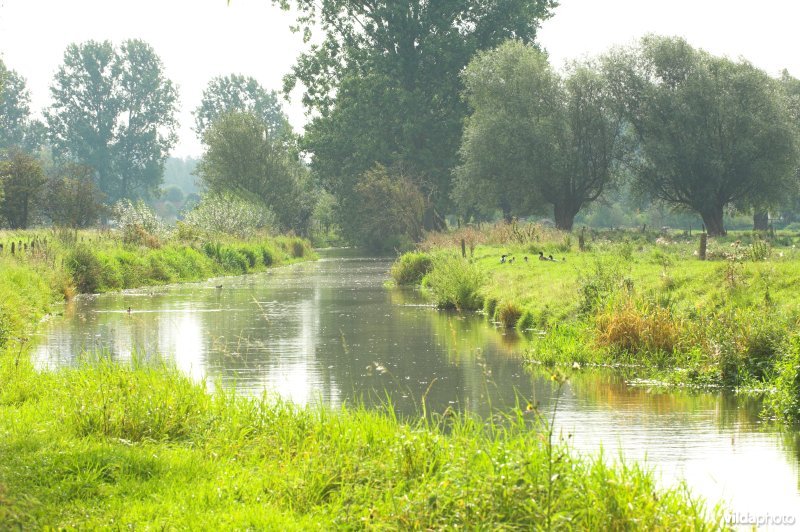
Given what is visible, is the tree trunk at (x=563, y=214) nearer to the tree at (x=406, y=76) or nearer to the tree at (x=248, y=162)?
the tree at (x=406, y=76)

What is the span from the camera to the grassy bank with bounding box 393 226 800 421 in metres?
15.8

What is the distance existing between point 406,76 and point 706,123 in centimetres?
2552

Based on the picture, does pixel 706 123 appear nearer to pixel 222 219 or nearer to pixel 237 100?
pixel 222 219

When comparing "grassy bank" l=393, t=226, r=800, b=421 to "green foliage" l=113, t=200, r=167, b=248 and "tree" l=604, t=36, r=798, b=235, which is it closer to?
"green foliage" l=113, t=200, r=167, b=248

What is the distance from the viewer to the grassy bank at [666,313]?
1576 cm

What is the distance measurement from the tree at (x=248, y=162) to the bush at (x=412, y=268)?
129 ft

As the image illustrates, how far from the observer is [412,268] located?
4219 cm

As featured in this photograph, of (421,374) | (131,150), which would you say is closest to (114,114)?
(131,150)

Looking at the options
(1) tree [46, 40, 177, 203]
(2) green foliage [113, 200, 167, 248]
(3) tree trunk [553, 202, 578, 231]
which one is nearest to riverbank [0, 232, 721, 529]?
(2) green foliage [113, 200, 167, 248]

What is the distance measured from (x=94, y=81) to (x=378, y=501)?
129 meters

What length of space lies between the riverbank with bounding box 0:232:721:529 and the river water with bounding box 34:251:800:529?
2.01 feet

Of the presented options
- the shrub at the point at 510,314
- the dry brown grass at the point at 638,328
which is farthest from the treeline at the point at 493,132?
the dry brown grass at the point at 638,328

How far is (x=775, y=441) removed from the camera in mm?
11953

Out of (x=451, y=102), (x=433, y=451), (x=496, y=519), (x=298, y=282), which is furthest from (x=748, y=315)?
(x=451, y=102)
